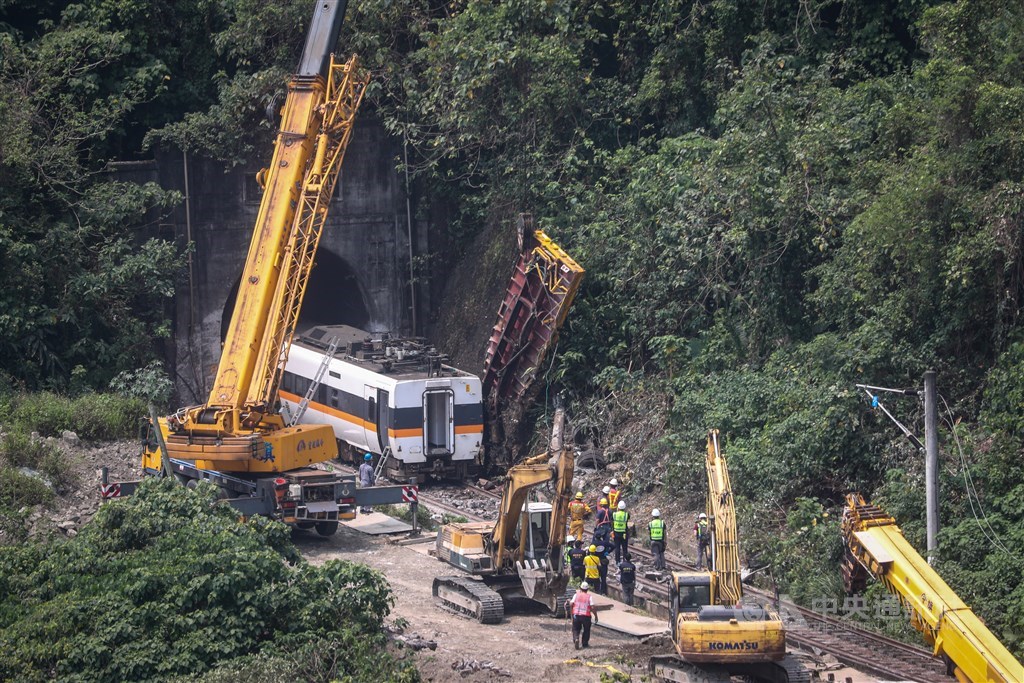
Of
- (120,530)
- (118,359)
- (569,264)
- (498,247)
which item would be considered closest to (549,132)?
(498,247)

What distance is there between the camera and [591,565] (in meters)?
20.0

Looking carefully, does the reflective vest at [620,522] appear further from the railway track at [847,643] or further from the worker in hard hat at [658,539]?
the railway track at [847,643]

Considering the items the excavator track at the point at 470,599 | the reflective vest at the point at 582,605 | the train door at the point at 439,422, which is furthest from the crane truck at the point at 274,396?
the reflective vest at the point at 582,605

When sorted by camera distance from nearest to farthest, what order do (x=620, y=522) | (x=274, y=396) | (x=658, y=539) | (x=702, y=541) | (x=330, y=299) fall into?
(x=702, y=541) < (x=620, y=522) < (x=658, y=539) < (x=274, y=396) < (x=330, y=299)

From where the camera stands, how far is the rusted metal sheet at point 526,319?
26812 millimetres

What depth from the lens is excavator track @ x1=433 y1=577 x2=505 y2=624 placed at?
18844mm

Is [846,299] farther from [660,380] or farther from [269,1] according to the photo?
[269,1]

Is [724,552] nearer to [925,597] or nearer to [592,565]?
[925,597]

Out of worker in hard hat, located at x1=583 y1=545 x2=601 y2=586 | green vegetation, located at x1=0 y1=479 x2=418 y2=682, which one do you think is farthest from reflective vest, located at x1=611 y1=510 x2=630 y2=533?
green vegetation, located at x1=0 y1=479 x2=418 y2=682

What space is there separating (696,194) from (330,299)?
12870 millimetres

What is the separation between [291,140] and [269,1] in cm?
1059

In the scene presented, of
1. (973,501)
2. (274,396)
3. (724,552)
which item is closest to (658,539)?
(724,552)

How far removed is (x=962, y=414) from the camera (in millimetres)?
21562

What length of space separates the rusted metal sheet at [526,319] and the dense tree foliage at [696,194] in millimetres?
835
